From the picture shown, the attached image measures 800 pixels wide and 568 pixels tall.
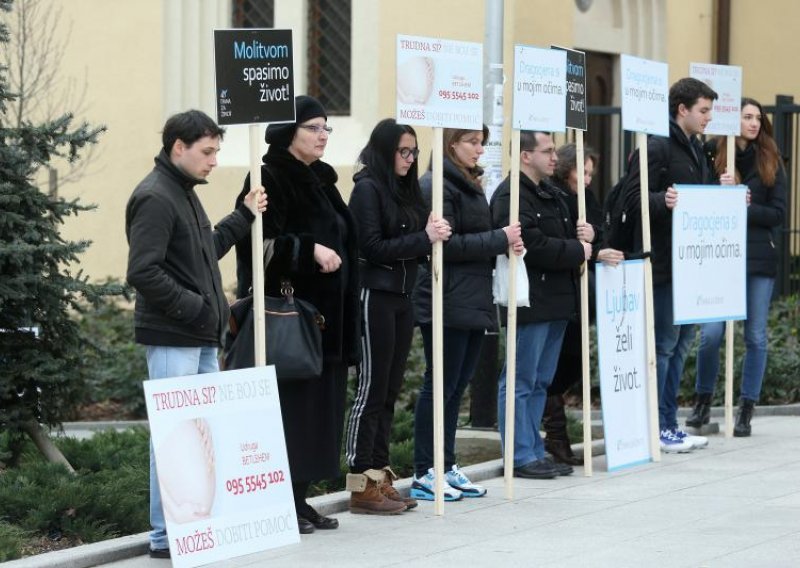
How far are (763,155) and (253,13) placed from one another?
8.29 m

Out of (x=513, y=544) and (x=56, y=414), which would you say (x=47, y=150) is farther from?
(x=513, y=544)

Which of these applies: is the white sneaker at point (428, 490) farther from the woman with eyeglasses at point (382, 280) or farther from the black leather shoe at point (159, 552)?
the black leather shoe at point (159, 552)

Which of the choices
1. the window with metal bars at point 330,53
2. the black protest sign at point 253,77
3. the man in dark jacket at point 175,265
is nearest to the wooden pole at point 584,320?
the black protest sign at point 253,77

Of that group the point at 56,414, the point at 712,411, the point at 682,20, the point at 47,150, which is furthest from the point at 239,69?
the point at 682,20

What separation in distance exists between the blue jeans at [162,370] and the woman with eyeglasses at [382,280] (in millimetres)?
1195

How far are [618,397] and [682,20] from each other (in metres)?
11.4

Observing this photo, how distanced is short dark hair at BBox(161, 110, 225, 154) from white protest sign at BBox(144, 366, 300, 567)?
3.31 feet

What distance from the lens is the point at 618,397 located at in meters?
10.4

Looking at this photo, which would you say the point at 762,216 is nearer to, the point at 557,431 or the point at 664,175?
the point at 664,175

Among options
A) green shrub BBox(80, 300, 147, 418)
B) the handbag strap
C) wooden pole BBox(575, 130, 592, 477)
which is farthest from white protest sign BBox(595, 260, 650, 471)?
green shrub BBox(80, 300, 147, 418)

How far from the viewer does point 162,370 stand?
753 cm

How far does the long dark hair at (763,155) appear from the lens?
38.1ft

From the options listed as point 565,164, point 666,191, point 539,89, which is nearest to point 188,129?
point 539,89

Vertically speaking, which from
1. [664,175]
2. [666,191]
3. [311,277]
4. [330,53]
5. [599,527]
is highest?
[330,53]
